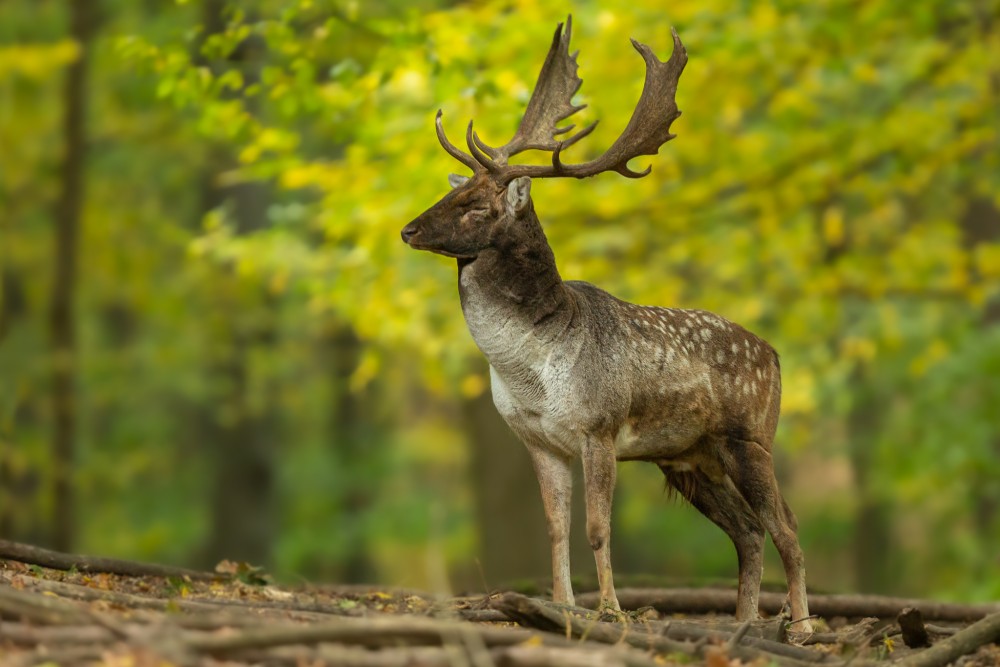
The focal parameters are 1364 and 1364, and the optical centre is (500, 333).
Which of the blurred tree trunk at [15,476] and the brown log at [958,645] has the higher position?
the blurred tree trunk at [15,476]

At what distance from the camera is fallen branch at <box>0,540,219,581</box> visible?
677 centimetres

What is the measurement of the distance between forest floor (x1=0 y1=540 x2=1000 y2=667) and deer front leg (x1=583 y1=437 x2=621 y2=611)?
26 cm

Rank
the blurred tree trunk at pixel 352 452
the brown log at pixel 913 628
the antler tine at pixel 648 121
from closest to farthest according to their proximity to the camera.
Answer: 1. the brown log at pixel 913 628
2. the antler tine at pixel 648 121
3. the blurred tree trunk at pixel 352 452

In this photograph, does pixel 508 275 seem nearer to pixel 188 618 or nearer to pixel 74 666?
pixel 188 618

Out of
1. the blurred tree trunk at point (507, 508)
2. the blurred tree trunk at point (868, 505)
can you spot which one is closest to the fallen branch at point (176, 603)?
the blurred tree trunk at point (507, 508)

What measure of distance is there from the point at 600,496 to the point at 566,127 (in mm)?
1860

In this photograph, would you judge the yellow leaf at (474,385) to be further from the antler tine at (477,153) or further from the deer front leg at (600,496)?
the deer front leg at (600,496)

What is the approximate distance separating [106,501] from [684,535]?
9954mm

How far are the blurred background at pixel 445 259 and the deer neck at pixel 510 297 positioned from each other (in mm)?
2210

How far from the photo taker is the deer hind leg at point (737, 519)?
6.93 m

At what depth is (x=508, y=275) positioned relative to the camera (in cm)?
619

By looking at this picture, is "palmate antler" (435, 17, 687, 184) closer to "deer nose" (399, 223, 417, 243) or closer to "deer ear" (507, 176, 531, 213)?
"deer ear" (507, 176, 531, 213)

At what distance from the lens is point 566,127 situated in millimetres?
6730

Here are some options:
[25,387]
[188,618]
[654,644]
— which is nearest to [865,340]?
[25,387]
